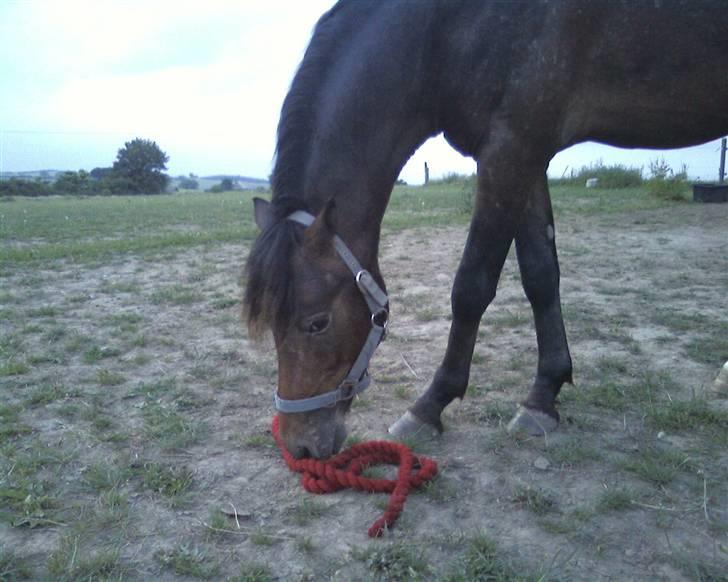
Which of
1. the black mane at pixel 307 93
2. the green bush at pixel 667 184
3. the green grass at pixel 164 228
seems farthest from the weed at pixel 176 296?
the green bush at pixel 667 184

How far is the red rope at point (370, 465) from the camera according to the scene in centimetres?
186

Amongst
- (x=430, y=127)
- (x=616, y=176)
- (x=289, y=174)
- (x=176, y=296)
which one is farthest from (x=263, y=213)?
(x=616, y=176)

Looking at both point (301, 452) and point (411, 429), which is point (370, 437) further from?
point (301, 452)

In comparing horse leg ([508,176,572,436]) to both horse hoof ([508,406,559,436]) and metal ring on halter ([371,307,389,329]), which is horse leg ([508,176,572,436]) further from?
metal ring on halter ([371,307,389,329])

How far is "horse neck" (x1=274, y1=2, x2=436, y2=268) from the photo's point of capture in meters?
2.12

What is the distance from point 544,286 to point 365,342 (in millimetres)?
1035

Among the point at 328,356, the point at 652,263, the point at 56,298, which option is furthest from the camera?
the point at 652,263

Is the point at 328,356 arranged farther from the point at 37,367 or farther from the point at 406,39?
the point at 37,367

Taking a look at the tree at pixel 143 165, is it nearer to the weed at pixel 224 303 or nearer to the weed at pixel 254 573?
the weed at pixel 224 303

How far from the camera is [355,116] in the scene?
7.18 feet

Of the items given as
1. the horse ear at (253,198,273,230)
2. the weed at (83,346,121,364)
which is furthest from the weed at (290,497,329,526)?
the weed at (83,346,121,364)

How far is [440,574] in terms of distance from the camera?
155 cm

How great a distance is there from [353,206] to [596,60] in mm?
1180

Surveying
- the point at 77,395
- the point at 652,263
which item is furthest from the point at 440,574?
the point at 652,263
